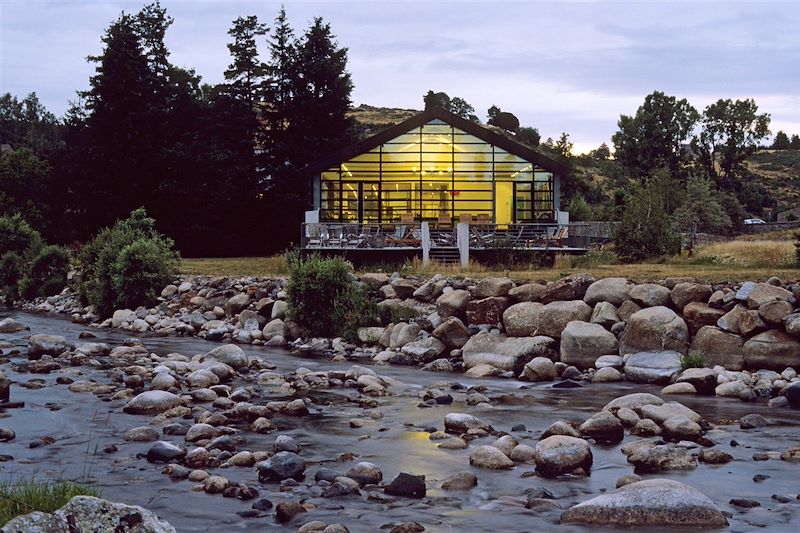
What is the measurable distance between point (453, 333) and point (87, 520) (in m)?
13.1

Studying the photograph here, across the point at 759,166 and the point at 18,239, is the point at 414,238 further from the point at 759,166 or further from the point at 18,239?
the point at 759,166

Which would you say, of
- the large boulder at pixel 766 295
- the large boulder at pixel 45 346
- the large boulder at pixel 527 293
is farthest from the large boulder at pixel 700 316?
the large boulder at pixel 45 346

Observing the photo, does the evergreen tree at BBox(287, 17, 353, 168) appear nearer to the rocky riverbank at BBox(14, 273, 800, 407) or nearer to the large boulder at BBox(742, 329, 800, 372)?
the rocky riverbank at BBox(14, 273, 800, 407)

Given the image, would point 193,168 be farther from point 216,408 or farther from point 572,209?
point 216,408

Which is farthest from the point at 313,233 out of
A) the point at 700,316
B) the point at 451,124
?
the point at 700,316

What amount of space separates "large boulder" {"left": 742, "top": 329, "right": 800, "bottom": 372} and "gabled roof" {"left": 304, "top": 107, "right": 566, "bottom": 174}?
21059 millimetres

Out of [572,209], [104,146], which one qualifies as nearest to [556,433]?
[104,146]

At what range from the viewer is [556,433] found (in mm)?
9242

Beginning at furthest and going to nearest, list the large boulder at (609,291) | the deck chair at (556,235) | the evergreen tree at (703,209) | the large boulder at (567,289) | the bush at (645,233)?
the evergreen tree at (703,209)
the deck chair at (556,235)
the bush at (645,233)
the large boulder at (567,289)
the large boulder at (609,291)

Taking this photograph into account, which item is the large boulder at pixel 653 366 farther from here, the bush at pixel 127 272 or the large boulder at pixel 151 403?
the bush at pixel 127 272

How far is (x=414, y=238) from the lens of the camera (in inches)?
1086

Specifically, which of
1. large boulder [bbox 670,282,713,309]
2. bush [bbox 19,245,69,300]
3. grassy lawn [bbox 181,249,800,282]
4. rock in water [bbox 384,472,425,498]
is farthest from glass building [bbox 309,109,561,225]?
rock in water [bbox 384,472,425,498]

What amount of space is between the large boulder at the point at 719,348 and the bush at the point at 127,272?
1573 centimetres

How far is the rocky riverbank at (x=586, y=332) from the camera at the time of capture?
13.9 m
